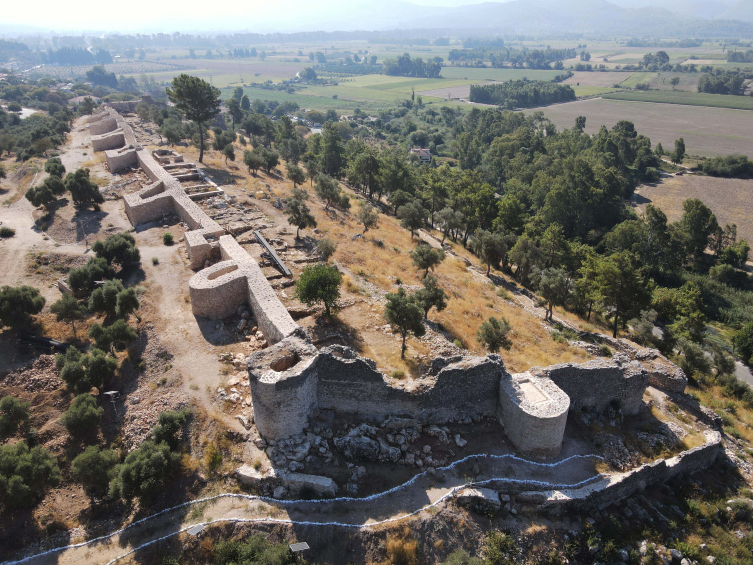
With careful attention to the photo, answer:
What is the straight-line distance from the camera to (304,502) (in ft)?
50.2

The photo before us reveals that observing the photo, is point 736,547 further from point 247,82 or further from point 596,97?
point 247,82

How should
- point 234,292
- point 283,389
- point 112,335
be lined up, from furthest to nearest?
1. point 234,292
2. point 112,335
3. point 283,389

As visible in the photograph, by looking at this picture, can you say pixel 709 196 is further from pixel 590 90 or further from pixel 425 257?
pixel 590 90

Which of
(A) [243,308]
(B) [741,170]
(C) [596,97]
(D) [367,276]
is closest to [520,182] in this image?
(B) [741,170]

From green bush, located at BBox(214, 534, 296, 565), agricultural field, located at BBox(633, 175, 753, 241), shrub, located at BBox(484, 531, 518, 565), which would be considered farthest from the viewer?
agricultural field, located at BBox(633, 175, 753, 241)

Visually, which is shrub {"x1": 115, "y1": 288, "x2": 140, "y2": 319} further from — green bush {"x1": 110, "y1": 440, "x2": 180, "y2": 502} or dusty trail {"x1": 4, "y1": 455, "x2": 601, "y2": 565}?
dusty trail {"x1": 4, "y1": 455, "x2": 601, "y2": 565}

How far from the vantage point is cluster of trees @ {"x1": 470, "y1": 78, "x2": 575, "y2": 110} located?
131 meters

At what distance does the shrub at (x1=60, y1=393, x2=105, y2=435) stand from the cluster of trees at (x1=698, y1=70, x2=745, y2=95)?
586 ft

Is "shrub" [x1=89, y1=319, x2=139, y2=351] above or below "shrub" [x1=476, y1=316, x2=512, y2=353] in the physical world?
above

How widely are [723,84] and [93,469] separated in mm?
180665

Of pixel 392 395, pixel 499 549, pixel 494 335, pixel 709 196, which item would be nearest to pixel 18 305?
pixel 392 395

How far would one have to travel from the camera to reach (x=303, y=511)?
49.5ft

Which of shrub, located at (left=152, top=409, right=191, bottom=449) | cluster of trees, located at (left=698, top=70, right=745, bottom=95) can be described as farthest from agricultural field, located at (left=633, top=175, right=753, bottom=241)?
cluster of trees, located at (left=698, top=70, right=745, bottom=95)

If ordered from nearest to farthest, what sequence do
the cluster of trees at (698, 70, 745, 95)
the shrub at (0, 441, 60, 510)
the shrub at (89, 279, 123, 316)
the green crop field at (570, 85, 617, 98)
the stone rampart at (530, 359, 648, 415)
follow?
the shrub at (0, 441, 60, 510) → the stone rampart at (530, 359, 648, 415) → the shrub at (89, 279, 123, 316) → the cluster of trees at (698, 70, 745, 95) → the green crop field at (570, 85, 617, 98)
